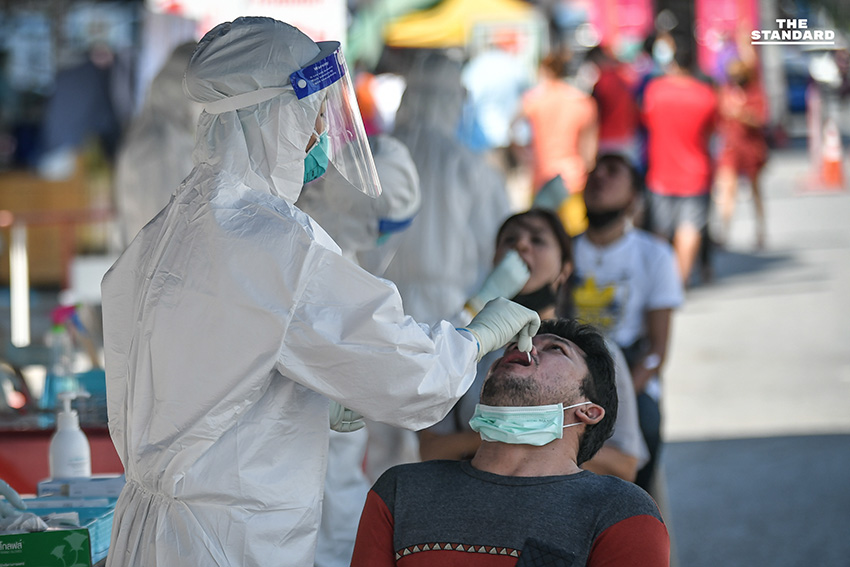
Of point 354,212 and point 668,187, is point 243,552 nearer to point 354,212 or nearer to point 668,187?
point 354,212

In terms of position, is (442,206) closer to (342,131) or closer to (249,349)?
(342,131)

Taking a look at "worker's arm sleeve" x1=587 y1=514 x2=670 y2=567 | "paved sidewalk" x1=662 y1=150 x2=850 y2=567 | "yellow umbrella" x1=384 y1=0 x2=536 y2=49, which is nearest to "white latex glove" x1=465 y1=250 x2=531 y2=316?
"worker's arm sleeve" x1=587 y1=514 x2=670 y2=567

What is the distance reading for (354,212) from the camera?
3.61 m

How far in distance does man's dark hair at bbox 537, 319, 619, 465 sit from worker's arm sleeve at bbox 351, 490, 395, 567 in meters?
0.49

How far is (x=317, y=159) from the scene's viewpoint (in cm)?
241

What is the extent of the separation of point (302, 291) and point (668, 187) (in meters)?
6.67

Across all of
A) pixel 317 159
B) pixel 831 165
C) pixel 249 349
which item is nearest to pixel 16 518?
pixel 249 349

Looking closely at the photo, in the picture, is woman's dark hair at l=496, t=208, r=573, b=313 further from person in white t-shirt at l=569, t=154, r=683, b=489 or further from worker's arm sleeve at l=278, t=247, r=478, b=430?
worker's arm sleeve at l=278, t=247, r=478, b=430

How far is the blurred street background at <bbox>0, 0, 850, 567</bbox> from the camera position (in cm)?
459

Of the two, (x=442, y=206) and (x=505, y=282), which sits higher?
(x=442, y=206)

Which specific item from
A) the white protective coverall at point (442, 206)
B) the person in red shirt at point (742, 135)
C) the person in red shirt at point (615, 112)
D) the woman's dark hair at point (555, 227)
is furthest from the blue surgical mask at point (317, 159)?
the person in red shirt at point (742, 135)

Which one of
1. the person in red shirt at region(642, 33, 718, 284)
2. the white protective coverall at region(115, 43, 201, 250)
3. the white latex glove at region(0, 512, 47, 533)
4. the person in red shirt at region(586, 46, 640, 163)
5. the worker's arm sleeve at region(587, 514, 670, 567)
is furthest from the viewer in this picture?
the person in red shirt at region(586, 46, 640, 163)

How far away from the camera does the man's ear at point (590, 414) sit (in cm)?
252

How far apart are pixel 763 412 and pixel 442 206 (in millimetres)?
2692
